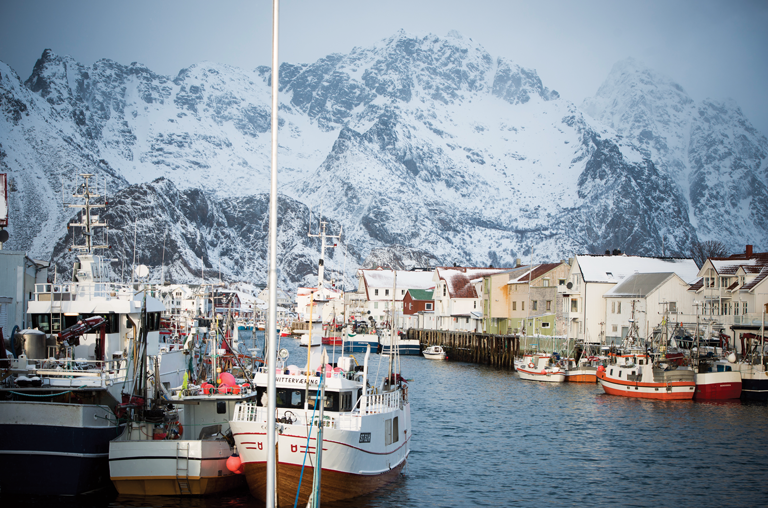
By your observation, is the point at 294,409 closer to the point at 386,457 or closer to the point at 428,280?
the point at 386,457

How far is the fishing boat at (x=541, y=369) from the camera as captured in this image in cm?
5991

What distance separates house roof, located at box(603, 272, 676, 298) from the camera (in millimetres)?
68750

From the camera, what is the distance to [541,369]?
199 feet

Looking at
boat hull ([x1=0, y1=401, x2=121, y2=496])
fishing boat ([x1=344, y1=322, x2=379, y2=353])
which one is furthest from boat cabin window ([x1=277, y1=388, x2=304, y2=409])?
fishing boat ([x1=344, y1=322, x2=379, y2=353])

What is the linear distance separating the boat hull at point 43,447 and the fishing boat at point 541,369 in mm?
43043

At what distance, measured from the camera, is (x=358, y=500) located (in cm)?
2348

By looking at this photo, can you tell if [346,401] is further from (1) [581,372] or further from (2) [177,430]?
(1) [581,372]

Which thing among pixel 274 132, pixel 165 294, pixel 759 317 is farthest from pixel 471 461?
pixel 165 294

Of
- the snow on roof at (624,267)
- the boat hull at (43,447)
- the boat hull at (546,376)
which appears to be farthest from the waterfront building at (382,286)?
the boat hull at (43,447)

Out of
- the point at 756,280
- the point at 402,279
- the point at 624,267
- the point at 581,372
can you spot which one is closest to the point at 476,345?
the point at 624,267

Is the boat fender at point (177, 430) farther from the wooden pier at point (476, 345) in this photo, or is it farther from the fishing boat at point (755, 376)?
the wooden pier at point (476, 345)

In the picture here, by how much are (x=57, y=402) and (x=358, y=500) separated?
932cm

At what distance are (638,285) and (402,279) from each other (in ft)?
206

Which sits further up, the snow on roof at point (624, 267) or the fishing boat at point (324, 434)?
the snow on roof at point (624, 267)
